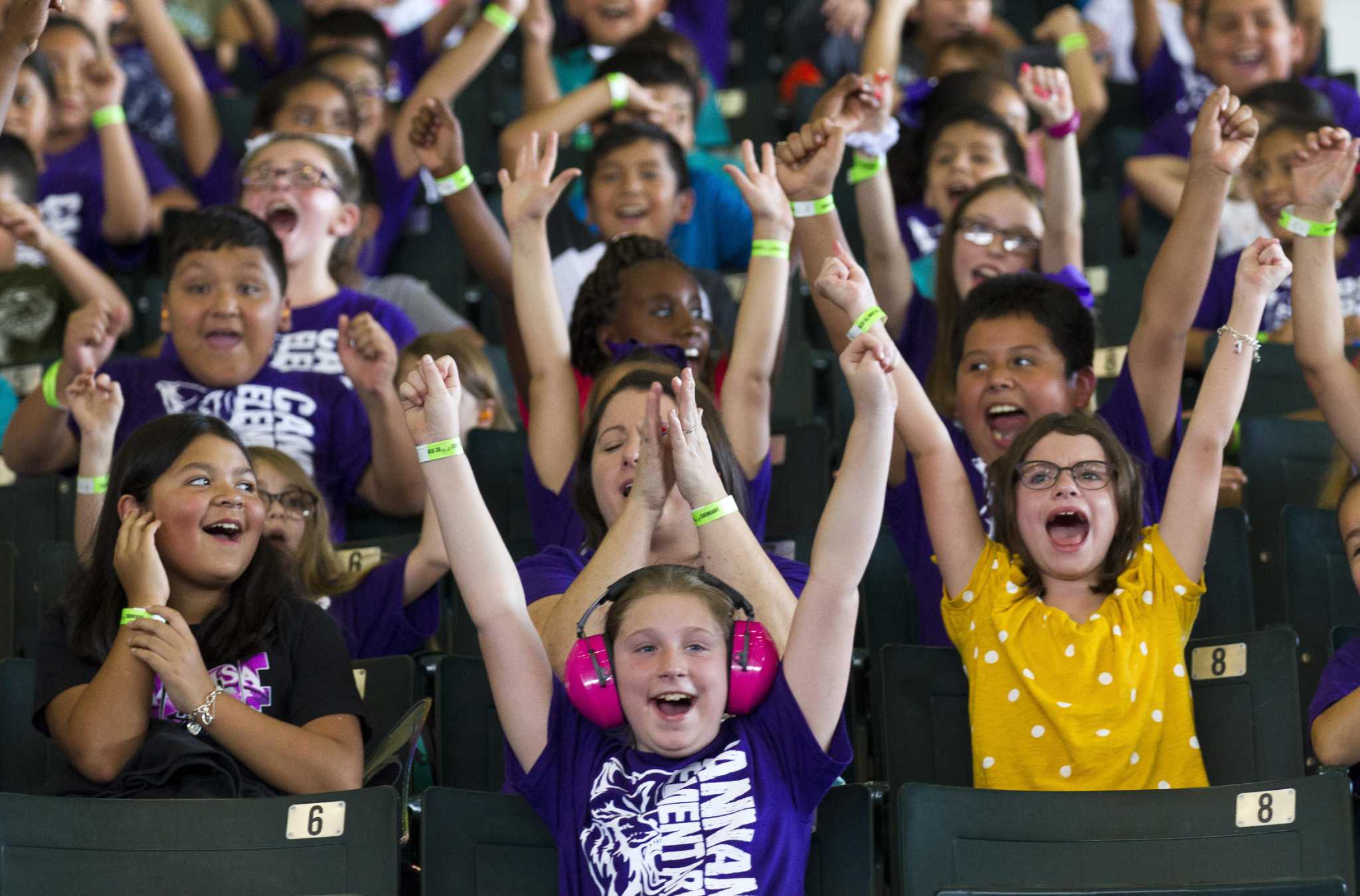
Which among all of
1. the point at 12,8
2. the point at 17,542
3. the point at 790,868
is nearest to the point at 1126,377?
the point at 790,868

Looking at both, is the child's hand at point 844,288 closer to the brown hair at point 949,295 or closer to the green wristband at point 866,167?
the brown hair at point 949,295

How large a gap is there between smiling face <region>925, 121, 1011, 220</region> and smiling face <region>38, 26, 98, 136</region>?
2.62 metres

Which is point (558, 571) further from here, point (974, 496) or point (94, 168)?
point (94, 168)

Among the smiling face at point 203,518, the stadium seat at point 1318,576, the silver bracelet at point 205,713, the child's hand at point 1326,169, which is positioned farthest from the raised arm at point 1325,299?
the silver bracelet at point 205,713

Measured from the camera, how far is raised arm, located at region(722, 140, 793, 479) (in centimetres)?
331

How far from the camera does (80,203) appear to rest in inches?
201

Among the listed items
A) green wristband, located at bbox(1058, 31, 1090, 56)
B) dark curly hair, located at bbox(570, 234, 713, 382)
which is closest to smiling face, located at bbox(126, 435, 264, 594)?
dark curly hair, located at bbox(570, 234, 713, 382)

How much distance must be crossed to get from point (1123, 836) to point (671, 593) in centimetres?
73

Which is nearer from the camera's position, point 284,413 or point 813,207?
point 813,207

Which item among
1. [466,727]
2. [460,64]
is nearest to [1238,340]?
[466,727]

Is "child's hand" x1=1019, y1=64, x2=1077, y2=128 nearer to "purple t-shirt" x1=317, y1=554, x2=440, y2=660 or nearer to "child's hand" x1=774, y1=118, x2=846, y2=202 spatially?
"child's hand" x1=774, y1=118, x2=846, y2=202

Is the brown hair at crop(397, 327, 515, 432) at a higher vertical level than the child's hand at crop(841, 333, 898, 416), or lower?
higher

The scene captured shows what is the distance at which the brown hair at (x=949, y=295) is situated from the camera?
3584 mm

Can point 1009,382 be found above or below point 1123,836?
above
